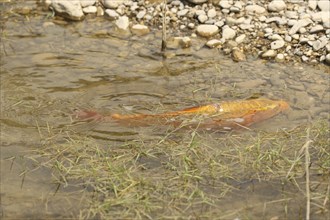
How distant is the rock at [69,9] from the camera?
7.54 meters

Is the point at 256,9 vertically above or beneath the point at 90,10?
above

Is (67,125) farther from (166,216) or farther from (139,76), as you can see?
(166,216)

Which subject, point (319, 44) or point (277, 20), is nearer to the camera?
point (319, 44)

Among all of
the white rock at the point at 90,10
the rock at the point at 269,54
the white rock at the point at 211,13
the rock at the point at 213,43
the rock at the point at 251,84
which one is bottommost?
the rock at the point at 251,84

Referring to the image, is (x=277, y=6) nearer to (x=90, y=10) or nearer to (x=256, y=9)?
(x=256, y=9)

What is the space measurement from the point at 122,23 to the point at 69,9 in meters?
0.73

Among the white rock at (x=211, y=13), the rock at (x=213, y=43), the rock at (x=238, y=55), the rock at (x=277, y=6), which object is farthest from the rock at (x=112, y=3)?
the rock at (x=277, y=6)

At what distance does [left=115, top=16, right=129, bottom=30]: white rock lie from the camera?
742 centimetres

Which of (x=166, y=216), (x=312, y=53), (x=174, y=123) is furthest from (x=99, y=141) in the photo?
(x=312, y=53)

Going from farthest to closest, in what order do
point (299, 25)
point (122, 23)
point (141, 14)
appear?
1. point (141, 14)
2. point (122, 23)
3. point (299, 25)

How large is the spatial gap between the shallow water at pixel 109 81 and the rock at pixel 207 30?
124mm

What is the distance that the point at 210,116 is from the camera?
553cm

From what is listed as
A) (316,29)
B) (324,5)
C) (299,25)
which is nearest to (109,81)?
(299,25)

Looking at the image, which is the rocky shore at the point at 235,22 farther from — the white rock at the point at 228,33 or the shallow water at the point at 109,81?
the shallow water at the point at 109,81
